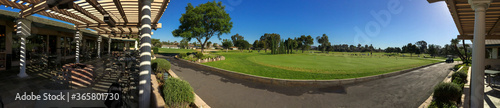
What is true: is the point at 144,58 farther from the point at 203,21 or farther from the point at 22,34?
the point at 203,21

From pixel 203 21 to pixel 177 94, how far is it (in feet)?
79.6

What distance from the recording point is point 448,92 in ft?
13.8

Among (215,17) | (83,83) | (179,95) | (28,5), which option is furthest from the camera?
(215,17)

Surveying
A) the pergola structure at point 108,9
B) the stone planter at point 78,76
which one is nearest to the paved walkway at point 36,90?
the stone planter at point 78,76

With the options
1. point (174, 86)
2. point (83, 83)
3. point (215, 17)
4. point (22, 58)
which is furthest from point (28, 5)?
point (215, 17)

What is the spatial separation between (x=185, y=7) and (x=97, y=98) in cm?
2644

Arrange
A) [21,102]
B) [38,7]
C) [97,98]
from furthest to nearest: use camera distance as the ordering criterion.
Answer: [38,7] → [21,102] → [97,98]

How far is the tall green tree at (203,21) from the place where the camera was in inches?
965

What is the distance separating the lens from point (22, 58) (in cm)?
631

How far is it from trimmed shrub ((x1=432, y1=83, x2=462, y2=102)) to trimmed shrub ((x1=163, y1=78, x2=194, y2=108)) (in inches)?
248

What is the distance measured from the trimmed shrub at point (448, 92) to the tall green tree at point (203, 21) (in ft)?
77.1

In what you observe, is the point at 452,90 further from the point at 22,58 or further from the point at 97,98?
the point at 22,58

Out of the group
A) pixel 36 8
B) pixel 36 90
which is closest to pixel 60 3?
pixel 36 8

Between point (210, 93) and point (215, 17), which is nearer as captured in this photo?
point (210, 93)
